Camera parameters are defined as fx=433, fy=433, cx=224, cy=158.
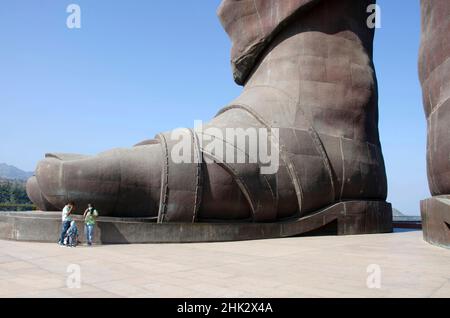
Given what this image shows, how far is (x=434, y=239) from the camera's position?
8742 millimetres

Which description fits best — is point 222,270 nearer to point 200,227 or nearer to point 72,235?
point 72,235

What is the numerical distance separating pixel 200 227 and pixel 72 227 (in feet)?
9.06

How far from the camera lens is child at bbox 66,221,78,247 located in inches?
320

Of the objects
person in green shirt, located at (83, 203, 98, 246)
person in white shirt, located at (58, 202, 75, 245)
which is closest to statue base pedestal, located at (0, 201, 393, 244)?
person in green shirt, located at (83, 203, 98, 246)

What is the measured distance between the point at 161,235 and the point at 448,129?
6.04 metres

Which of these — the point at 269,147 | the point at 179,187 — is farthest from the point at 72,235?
the point at 269,147

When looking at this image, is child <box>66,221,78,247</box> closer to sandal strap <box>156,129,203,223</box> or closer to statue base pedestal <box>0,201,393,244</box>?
statue base pedestal <box>0,201,393,244</box>

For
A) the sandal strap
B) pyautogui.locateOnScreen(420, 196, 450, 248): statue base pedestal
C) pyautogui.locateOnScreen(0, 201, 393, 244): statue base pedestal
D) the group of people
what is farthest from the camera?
the sandal strap

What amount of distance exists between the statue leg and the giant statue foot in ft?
9.34

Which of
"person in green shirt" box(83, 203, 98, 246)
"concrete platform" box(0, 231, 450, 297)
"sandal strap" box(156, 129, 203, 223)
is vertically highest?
"sandal strap" box(156, 129, 203, 223)

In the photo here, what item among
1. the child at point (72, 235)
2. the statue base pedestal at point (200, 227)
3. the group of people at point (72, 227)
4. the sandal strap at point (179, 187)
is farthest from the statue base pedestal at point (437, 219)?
the child at point (72, 235)

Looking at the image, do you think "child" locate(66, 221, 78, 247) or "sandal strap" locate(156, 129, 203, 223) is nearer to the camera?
"child" locate(66, 221, 78, 247)
